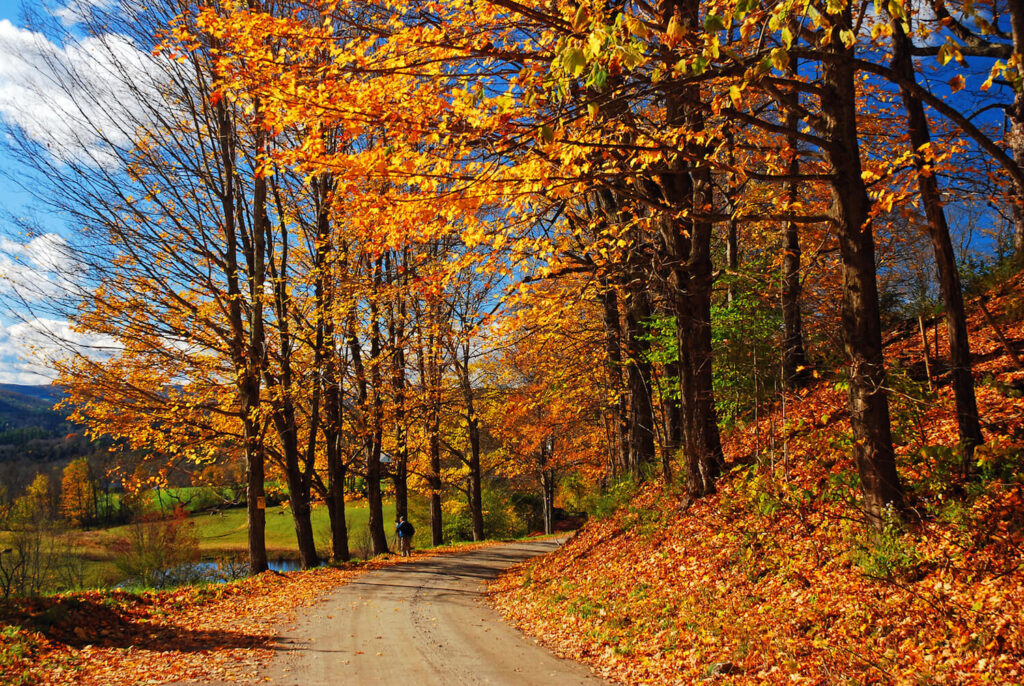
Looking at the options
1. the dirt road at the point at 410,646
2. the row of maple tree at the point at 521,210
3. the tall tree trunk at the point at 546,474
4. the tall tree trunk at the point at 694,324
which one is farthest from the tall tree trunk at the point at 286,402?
the tall tree trunk at the point at 546,474

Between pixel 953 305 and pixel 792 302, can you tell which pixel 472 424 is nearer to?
pixel 792 302

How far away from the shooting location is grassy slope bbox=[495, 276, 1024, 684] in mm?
4707

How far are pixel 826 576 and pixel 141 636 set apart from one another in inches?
347

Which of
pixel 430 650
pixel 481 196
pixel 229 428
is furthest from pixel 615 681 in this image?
pixel 229 428

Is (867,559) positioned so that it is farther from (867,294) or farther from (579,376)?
(579,376)

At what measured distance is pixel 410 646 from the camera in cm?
766

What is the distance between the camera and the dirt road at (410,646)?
20.6 feet

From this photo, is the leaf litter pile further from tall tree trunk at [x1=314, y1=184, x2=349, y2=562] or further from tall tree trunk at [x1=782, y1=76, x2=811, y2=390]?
tall tree trunk at [x1=782, y1=76, x2=811, y2=390]

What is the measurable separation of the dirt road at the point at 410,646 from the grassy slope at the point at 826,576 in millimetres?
571

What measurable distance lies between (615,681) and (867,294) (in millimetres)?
4698

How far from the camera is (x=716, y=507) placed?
30.2 ft

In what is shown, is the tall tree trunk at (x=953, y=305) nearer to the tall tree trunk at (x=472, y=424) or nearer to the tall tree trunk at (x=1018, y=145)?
the tall tree trunk at (x=1018, y=145)

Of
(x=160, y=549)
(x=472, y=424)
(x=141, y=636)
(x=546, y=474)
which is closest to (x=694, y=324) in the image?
Result: (x=141, y=636)

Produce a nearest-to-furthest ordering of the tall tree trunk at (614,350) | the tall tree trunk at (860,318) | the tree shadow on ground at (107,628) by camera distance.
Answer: the tall tree trunk at (860,318) → the tree shadow on ground at (107,628) → the tall tree trunk at (614,350)
